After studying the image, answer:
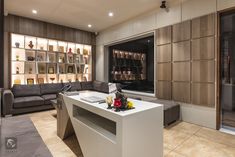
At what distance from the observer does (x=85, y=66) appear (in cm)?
662

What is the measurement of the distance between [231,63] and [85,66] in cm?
528

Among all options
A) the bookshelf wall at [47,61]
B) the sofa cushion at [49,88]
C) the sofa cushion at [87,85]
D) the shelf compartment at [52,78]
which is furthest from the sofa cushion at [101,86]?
the shelf compartment at [52,78]

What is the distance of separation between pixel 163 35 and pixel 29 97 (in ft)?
14.9

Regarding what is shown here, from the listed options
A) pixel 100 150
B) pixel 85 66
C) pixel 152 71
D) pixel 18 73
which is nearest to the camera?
pixel 100 150

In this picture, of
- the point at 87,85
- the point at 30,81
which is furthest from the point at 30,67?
the point at 87,85

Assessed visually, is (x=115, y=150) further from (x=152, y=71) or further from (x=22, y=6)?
(x=22, y=6)

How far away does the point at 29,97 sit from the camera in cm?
459

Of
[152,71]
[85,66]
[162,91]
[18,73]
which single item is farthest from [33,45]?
[162,91]

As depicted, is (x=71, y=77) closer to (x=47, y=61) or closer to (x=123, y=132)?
(x=47, y=61)

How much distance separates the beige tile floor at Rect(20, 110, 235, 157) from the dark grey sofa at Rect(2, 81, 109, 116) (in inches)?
44.8

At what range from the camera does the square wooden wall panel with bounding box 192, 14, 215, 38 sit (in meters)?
3.16

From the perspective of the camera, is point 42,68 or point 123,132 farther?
point 42,68

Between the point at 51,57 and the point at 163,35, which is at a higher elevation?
the point at 163,35

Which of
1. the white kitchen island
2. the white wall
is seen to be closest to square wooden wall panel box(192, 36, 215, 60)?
the white wall
